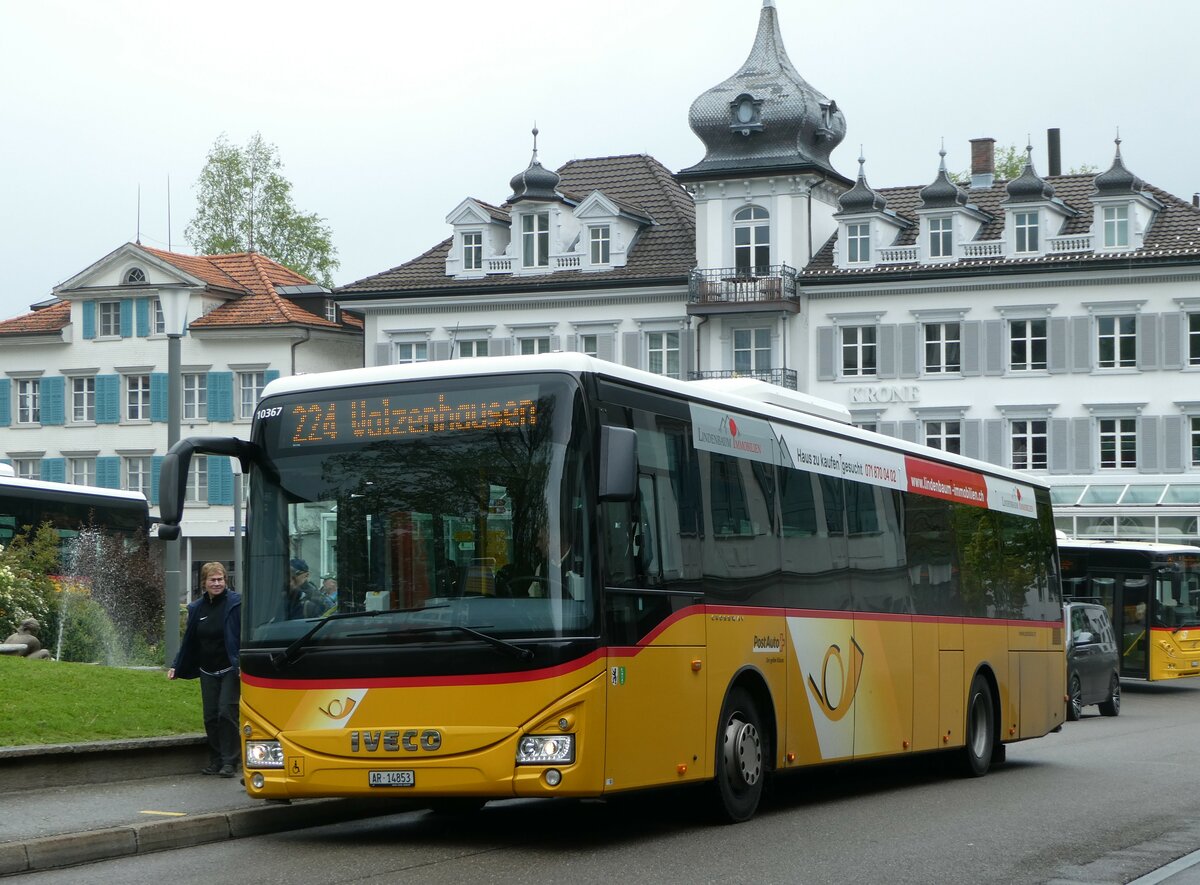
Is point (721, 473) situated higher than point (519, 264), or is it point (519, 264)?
point (519, 264)

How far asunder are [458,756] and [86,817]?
2.66 meters

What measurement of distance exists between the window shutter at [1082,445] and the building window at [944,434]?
3.47 metres

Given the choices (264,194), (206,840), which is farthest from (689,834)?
(264,194)

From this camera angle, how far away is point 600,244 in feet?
217

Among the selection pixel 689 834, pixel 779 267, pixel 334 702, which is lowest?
pixel 689 834

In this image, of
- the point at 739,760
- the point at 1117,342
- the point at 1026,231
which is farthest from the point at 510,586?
the point at 1026,231

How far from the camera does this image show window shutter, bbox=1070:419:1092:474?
59375mm

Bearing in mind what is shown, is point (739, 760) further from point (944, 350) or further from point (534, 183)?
point (534, 183)

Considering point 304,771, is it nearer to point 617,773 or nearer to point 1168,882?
point 617,773

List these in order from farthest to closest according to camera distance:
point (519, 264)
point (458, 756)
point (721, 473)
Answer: point (519, 264) → point (721, 473) → point (458, 756)

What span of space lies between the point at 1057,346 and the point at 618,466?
1973 inches

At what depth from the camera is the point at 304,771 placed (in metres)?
12.4

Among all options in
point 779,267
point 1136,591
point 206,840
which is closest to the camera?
point 206,840

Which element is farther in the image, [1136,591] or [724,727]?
[1136,591]
